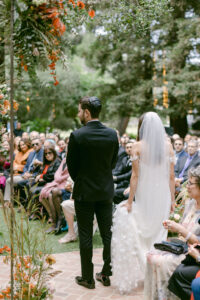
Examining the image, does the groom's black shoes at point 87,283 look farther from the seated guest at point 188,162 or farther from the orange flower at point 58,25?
the seated guest at point 188,162

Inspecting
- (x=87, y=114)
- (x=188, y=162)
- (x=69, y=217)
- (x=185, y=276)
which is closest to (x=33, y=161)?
(x=69, y=217)

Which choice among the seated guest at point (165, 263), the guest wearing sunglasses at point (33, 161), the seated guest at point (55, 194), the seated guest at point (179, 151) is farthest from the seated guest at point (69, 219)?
the seated guest at point (179, 151)

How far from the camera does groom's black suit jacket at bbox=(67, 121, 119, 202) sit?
4195 millimetres

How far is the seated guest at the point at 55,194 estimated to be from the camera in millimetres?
7301

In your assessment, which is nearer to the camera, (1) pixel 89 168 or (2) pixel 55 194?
(1) pixel 89 168

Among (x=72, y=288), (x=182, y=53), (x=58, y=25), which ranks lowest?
(x=72, y=288)

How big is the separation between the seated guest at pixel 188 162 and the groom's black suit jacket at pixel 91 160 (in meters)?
3.92

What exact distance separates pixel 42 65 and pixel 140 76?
1622cm

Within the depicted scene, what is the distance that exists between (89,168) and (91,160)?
10cm

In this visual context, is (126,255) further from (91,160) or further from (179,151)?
(179,151)

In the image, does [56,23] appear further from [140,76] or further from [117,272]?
[140,76]

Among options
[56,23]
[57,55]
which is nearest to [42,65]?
[57,55]

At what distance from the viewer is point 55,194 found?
7309 mm

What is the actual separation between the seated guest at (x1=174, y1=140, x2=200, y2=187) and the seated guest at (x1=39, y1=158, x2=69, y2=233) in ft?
8.22
